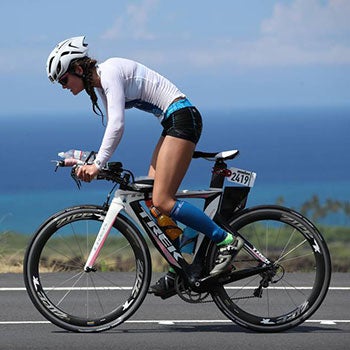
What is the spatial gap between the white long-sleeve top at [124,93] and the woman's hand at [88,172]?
40 millimetres

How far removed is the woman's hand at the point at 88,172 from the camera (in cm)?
850

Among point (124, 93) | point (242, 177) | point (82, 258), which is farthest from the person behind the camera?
point (82, 258)

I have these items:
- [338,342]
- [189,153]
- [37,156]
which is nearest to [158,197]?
[189,153]

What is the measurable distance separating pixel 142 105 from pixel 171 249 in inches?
37.6

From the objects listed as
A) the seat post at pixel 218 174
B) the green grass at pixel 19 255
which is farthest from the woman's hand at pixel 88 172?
the green grass at pixel 19 255

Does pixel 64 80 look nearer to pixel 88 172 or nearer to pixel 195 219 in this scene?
pixel 88 172

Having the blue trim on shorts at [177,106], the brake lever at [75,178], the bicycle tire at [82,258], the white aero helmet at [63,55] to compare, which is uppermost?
the white aero helmet at [63,55]

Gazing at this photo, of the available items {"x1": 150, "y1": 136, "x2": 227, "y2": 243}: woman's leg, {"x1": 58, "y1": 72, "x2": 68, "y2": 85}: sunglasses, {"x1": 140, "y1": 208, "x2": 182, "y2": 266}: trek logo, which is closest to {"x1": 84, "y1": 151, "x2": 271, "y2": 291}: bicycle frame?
{"x1": 140, "y1": 208, "x2": 182, "y2": 266}: trek logo

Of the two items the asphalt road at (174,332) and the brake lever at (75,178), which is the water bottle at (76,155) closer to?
the brake lever at (75,178)

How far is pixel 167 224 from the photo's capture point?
891 cm

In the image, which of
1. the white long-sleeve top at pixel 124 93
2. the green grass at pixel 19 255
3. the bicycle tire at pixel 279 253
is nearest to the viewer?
the white long-sleeve top at pixel 124 93

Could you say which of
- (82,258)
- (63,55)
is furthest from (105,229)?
(63,55)

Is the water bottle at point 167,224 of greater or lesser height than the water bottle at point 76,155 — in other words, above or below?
below

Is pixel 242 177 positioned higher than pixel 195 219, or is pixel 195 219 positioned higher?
pixel 242 177
